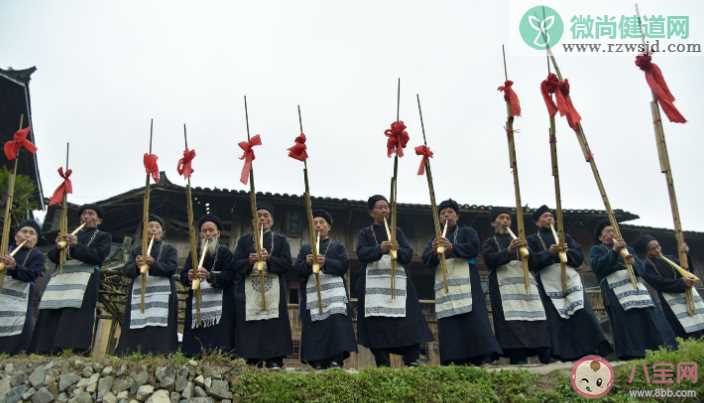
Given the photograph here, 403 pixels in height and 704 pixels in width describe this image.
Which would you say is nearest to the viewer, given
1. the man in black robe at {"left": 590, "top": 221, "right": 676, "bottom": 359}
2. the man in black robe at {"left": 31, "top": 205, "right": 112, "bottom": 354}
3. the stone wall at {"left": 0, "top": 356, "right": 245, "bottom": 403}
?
the stone wall at {"left": 0, "top": 356, "right": 245, "bottom": 403}

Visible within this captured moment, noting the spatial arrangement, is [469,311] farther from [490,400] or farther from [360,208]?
[360,208]

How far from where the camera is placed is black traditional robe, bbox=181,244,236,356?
643cm

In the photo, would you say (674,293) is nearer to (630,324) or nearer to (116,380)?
(630,324)

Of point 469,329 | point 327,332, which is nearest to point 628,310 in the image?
point 469,329

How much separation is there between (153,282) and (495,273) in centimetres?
401

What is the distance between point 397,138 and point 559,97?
6.62ft

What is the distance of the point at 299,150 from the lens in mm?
6730

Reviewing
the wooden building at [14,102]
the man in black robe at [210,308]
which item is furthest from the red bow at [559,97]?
the wooden building at [14,102]

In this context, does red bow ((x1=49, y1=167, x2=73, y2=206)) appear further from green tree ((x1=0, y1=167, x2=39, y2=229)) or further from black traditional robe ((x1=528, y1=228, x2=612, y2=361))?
black traditional robe ((x1=528, y1=228, x2=612, y2=361))

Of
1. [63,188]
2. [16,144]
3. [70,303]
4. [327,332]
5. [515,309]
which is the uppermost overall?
[16,144]

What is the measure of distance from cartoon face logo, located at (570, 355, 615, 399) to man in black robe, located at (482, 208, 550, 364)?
1.10 metres

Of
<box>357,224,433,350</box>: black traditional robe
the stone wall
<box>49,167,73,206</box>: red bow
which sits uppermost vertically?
<box>49,167,73,206</box>: red bow

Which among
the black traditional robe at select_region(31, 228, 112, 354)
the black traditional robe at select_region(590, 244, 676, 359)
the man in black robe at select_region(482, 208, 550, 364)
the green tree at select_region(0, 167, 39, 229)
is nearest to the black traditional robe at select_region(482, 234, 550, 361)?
the man in black robe at select_region(482, 208, 550, 364)

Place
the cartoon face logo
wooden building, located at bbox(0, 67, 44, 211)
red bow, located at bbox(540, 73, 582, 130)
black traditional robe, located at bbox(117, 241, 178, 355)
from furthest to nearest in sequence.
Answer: wooden building, located at bbox(0, 67, 44, 211) < red bow, located at bbox(540, 73, 582, 130) < black traditional robe, located at bbox(117, 241, 178, 355) < the cartoon face logo
